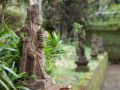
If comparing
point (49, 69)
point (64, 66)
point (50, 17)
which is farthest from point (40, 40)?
point (50, 17)

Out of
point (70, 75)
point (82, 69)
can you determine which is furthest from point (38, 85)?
point (82, 69)

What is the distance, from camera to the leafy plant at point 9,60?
14.8 ft

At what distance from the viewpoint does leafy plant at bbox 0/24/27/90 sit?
4.50 metres

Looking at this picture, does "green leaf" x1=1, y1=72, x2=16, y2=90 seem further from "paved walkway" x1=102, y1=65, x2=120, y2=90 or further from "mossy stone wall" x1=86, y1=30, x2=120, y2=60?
"mossy stone wall" x1=86, y1=30, x2=120, y2=60

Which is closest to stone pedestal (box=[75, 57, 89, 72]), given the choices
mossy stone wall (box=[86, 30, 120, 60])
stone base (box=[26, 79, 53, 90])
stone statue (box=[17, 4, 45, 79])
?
stone statue (box=[17, 4, 45, 79])

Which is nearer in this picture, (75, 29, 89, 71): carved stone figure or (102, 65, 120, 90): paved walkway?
(75, 29, 89, 71): carved stone figure

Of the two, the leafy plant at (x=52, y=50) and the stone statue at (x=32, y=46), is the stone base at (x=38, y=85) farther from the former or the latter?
the leafy plant at (x=52, y=50)

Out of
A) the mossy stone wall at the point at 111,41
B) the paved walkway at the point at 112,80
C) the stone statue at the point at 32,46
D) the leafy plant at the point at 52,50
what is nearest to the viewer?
the stone statue at the point at 32,46

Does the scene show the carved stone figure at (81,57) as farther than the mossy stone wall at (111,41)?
No

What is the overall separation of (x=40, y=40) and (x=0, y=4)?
4308 millimetres

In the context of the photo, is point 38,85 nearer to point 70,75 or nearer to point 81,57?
point 70,75

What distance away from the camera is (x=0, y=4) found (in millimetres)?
Result: 8922

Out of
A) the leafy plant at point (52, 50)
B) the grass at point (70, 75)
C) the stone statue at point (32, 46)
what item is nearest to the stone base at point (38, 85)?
the stone statue at point (32, 46)

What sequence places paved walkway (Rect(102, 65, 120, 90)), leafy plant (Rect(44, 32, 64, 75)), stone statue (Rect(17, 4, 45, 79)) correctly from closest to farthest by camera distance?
1. stone statue (Rect(17, 4, 45, 79))
2. leafy plant (Rect(44, 32, 64, 75))
3. paved walkway (Rect(102, 65, 120, 90))
